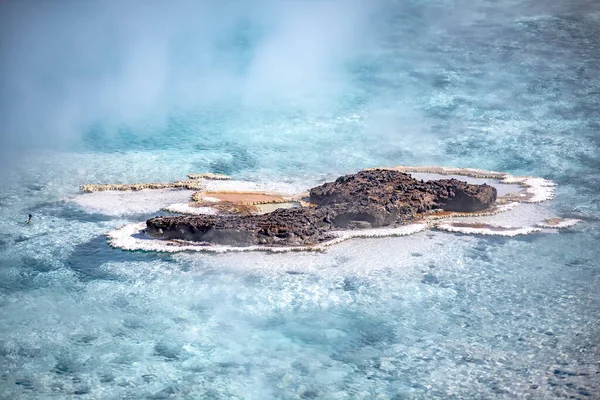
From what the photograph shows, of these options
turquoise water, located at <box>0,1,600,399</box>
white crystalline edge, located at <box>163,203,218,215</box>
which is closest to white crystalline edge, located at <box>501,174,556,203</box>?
turquoise water, located at <box>0,1,600,399</box>

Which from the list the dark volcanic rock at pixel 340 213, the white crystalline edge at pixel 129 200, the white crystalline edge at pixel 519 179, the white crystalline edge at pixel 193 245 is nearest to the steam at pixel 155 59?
the white crystalline edge at pixel 129 200

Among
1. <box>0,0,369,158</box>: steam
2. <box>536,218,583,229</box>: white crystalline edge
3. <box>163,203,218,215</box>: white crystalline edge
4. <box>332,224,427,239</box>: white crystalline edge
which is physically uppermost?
<box>0,0,369,158</box>: steam

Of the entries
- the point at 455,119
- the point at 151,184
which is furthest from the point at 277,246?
the point at 455,119

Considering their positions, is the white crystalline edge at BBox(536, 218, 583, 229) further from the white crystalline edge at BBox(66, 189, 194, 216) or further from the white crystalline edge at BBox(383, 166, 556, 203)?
the white crystalline edge at BBox(66, 189, 194, 216)

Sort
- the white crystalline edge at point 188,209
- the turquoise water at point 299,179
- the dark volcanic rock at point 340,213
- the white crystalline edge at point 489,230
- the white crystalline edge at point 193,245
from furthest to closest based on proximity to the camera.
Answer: the white crystalline edge at point 188,209
the white crystalline edge at point 489,230
the dark volcanic rock at point 340,213
the white crystalline edge at point 193,245
the turquoise water at point 299,179

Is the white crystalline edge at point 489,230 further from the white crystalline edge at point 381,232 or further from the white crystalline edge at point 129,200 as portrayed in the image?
the white crystalline edge at point 129,200
